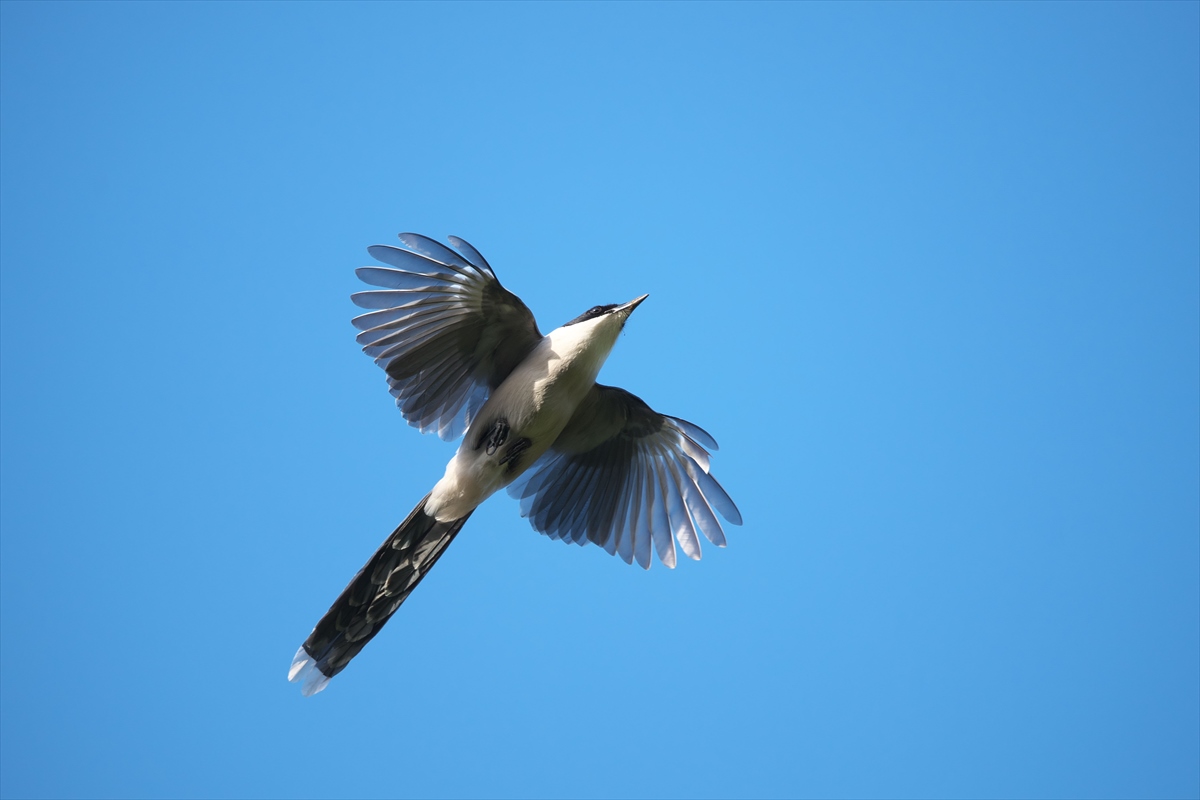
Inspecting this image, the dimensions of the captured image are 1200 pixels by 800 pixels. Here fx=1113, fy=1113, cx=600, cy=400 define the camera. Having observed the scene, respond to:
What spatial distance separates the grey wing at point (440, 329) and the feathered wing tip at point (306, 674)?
1.19 metres

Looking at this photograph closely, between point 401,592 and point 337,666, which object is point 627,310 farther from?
point 337,666

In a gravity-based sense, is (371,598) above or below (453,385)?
below

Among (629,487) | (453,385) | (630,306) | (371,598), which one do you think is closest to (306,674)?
(371,598)

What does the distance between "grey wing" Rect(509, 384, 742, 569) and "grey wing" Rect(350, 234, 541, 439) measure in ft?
1.89

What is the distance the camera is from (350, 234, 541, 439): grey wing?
511cm

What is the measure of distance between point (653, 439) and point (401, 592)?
158 centimetres

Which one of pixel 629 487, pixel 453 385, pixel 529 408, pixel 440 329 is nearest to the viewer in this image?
pixel 529 408

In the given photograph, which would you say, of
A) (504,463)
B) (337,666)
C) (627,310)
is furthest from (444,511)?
(627,310)

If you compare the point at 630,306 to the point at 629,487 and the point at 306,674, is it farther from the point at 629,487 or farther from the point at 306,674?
the point at 306,674

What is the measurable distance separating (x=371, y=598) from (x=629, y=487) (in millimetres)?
1532

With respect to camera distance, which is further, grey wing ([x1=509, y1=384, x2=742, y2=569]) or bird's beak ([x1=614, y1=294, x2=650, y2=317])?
grey wing ([x1=509, y1=384, x2=742, y2=569])

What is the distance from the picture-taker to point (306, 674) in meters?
5.14

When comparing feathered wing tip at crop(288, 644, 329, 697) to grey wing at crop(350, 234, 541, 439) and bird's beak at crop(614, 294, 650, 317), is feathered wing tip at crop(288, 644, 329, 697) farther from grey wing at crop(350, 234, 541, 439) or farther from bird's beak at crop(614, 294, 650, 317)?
bird's beak at crop(614, 294, 650, 317)

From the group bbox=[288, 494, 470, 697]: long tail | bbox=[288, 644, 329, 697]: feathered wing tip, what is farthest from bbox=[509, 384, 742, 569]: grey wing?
bbox=[288, 644, 329, 697]: feathered wing tip
